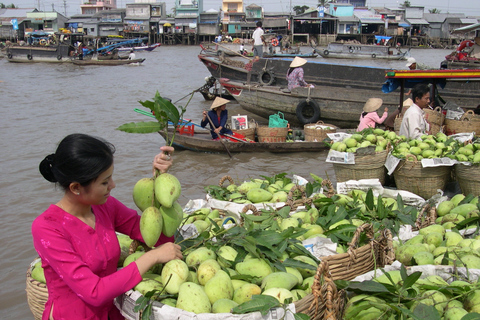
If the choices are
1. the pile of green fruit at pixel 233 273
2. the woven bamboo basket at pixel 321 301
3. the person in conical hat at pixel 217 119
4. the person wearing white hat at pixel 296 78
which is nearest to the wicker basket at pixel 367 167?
the pile of green fruit at pixel 233 273

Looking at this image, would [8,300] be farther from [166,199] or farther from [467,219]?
[467,219]

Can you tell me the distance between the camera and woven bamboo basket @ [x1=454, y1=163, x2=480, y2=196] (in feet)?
11.8

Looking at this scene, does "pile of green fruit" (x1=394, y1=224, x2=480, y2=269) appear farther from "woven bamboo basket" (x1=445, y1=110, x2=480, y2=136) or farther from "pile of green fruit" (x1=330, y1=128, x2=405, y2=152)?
"woven bamboo basket" (x1=445, y1=110, x2=480, y2=136)

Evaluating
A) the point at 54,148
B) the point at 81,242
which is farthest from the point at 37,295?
the point at 54,148

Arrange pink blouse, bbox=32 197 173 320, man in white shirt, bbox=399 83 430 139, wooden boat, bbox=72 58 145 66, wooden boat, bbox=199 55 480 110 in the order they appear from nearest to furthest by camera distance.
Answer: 1. pink blouse, bbox=32 197 173 320
2. man in white shirt, bbox=399 83 430 139
3. wooden boat, bbox=199 55 480 110
4. wooden boat, bbox=72 58 145 66

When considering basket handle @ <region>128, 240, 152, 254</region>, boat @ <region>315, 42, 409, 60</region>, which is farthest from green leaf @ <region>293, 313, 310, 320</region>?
boat @ <region>315, 42, 409, 60</region>

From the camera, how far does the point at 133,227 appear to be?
6.20ft

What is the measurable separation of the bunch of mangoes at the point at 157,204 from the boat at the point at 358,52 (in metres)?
32.2

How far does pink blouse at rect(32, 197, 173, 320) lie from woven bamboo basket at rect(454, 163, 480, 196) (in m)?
3.14

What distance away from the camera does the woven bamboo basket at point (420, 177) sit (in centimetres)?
389

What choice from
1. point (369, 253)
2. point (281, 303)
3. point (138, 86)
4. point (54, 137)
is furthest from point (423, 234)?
point (138, 86)

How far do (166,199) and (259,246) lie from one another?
519 millimetres

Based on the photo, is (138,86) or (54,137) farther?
(138,86)

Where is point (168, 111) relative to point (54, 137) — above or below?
above
